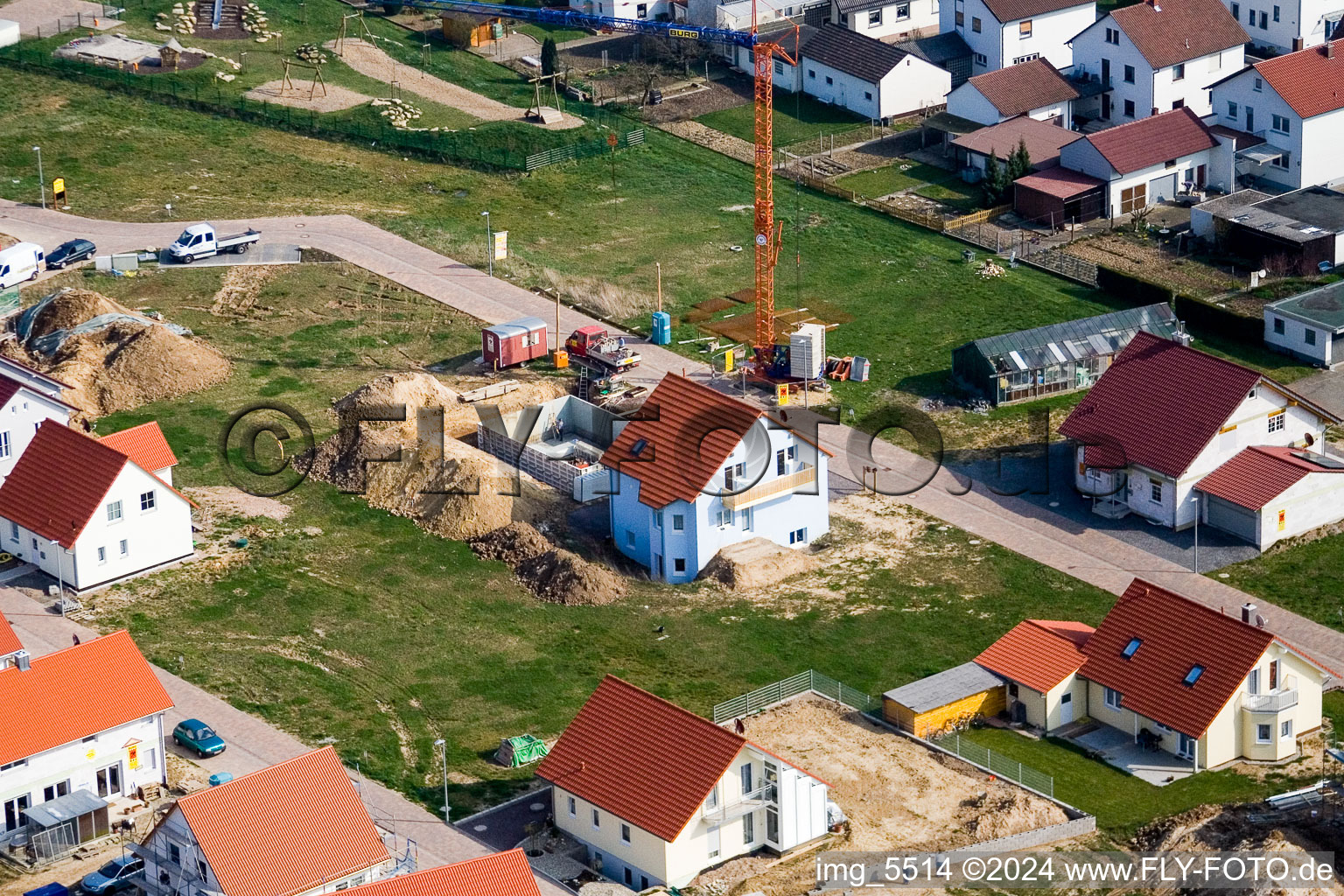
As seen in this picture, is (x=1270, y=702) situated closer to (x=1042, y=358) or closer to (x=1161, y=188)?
(x=1042, y=358)

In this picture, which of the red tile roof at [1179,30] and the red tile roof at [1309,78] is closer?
the red tile roof at [1309,78]

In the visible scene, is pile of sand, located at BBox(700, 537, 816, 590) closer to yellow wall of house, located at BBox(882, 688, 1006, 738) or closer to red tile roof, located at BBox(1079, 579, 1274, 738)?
yellow wall of house, located at BBox(882, 688, 1006, 738)

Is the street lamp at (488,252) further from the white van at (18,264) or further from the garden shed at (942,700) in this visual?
the garden shed at (942,700)

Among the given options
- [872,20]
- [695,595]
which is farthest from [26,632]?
[872,20]

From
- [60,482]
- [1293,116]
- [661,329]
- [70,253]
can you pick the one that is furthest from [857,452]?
[70,253]

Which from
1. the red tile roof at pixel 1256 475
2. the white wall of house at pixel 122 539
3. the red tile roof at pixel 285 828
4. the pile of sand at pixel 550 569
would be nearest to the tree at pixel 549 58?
the pile of sand at pixel 550 569

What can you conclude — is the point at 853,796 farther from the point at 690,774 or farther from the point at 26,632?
the point at 26,632
